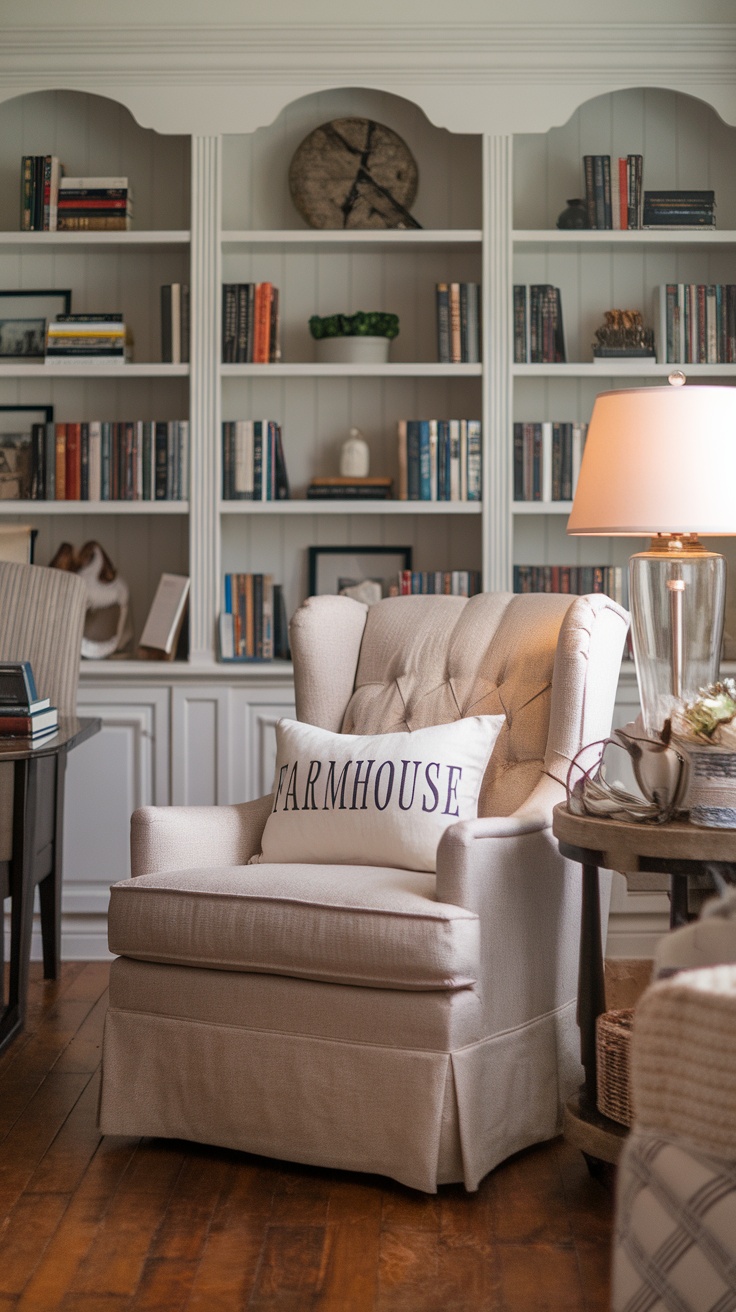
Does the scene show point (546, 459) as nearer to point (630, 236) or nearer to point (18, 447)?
point (630, 236)

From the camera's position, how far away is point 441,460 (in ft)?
12.2

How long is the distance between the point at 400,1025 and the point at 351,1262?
0.36 metres

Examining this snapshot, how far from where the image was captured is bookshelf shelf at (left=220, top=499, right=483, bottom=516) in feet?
12.0

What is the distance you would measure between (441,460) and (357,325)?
46cm

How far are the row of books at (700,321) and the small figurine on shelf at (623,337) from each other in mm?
61

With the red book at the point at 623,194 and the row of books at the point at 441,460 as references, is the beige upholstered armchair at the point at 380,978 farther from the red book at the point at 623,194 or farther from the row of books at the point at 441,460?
the red book at the point at 623,194

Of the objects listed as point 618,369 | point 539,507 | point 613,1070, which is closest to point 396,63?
point 618,369

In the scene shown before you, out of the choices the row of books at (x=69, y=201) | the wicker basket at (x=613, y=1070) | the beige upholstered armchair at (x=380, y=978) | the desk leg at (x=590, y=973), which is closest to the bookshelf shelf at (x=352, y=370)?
the row of books at (x=69, y=201)

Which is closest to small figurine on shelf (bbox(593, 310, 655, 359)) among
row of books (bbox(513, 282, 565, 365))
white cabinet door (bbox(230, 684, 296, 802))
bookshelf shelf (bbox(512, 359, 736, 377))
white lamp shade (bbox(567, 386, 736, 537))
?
bookshelf shelf (bbox(512, 359, 736, 377))

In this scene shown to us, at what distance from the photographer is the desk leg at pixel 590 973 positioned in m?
2.17

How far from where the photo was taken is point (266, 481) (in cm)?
373

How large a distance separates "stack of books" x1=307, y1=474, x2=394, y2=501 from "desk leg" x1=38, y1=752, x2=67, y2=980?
3.48 feet

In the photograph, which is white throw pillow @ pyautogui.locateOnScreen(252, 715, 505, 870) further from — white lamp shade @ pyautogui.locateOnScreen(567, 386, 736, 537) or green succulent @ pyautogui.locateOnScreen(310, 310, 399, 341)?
green succulent @ pyautogui.locateOnScreen(310, 310, 399, 341)

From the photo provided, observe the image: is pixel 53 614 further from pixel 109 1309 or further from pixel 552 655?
pixel 109 1309
